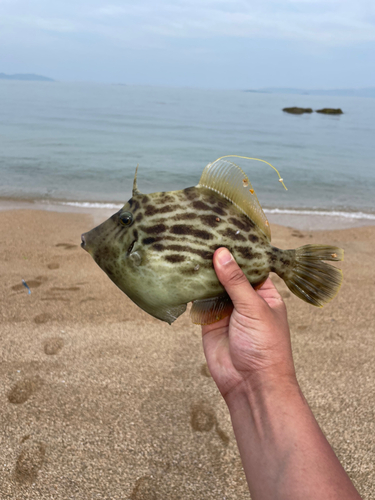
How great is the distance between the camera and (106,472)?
3.10 m

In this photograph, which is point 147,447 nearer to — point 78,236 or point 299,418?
point 299,418

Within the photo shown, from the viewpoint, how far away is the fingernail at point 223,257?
196cm

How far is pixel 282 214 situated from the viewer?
1191 centimetres

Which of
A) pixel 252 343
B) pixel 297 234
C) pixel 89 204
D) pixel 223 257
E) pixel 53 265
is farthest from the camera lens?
pixel 89 204

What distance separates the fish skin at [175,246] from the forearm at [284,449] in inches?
28.5

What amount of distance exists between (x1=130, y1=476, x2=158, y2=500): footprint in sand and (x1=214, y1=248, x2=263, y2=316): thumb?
1.84 m

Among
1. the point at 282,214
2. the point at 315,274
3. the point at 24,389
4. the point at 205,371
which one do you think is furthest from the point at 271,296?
the point at 282,214

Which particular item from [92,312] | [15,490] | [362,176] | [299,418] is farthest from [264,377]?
[362,176]

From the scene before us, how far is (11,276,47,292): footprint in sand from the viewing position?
564 cm

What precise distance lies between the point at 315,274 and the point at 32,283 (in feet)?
16.1

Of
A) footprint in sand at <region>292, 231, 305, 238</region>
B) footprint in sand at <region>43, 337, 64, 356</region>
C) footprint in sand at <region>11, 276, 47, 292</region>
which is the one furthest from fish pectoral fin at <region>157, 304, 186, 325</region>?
footprint in sand at <region>292, 231, 305, 238</region>

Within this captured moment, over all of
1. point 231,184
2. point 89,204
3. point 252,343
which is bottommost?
point 89,204

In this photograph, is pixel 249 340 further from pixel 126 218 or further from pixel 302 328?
pixel 302 328

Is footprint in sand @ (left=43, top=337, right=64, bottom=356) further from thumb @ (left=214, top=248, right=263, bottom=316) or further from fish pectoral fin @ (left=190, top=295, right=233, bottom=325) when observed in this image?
thumb @ (left=214, top=248, right=263, bottom=316)
